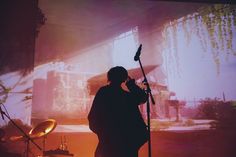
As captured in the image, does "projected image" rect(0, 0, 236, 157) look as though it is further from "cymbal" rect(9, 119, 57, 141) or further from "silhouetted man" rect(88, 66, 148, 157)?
"silhouetted man" rect(88, 66, 148, 157)

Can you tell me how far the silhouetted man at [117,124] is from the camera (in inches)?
91.2

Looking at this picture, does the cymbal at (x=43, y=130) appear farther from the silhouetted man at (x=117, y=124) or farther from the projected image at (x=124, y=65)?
the silhouetted man at (x=117, y=124)

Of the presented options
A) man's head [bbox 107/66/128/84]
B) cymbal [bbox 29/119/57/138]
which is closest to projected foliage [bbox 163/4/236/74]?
cymbal [bbox 29/119/57/138]

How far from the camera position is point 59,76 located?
4719 millimetres

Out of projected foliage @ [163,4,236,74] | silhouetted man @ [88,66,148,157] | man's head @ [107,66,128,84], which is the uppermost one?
projected foliage @ [163,4,236,74]

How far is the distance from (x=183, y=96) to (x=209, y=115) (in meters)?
0.56

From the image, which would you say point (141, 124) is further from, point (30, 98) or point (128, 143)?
point (30, 98)

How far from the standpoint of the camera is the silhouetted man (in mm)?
2316

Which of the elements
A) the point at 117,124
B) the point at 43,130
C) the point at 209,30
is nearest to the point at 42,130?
the point at 43,130

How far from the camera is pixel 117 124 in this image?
234 cm

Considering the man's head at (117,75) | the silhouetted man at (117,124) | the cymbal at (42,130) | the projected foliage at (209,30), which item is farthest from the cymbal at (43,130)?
the projected foliage at (209,30)

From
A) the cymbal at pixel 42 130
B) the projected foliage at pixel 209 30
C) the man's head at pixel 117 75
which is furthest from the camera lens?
the projected foliage at pixel 209 30

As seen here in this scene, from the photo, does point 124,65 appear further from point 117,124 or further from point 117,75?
point 117,124

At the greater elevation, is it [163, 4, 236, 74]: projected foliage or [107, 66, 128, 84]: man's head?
[163, 4, 236, 74]: projected foliage
